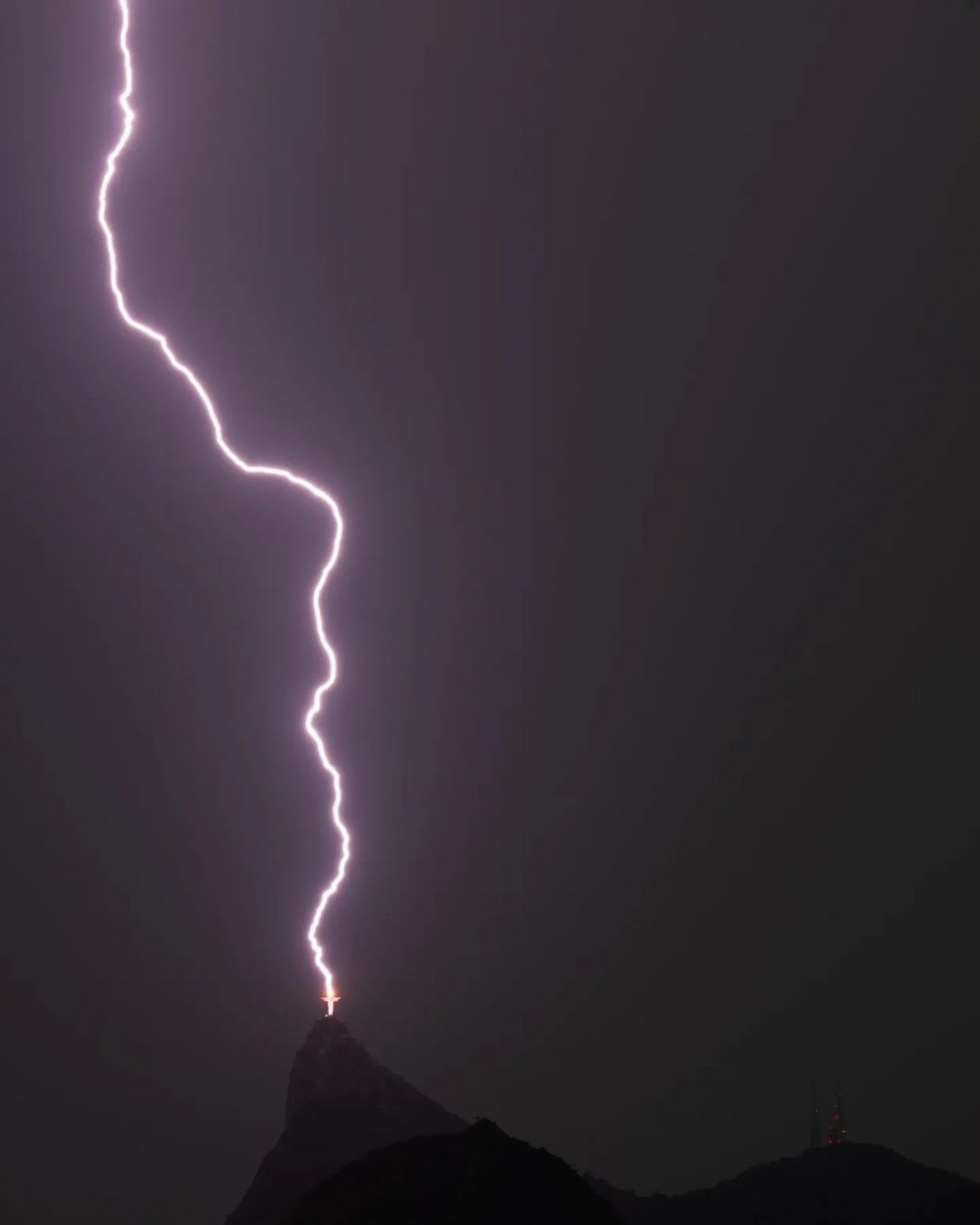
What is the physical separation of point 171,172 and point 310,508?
4798 millimetres

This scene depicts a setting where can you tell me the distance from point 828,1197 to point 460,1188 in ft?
16.5

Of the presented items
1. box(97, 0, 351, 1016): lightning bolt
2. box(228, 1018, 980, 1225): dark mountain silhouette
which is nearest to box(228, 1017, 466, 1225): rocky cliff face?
box(228, 1018, 980, 1225): dark mountain silhouette

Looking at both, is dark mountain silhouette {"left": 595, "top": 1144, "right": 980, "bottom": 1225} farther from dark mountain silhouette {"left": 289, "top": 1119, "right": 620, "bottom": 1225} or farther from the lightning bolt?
the lightning bolt

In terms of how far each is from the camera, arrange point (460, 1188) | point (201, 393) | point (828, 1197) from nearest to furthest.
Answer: point (460, 1188)
point (828, 1197)
point (201, 393)

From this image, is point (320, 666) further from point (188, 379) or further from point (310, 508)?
point (188, 379)

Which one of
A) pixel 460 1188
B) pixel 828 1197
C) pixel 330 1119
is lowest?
pixel 460 1188

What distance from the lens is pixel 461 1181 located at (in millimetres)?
8711

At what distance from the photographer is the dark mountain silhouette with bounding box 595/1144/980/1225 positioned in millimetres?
11531

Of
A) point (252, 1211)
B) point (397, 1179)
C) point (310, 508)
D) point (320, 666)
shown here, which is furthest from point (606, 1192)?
point (310, 508)

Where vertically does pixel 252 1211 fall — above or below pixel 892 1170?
below

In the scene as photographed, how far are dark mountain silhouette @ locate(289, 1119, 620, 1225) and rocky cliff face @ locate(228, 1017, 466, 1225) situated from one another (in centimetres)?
340

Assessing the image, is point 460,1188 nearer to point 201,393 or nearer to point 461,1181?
point 461,1181

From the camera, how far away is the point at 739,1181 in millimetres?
12453

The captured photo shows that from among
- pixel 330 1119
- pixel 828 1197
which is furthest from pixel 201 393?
pixel 828 1197
